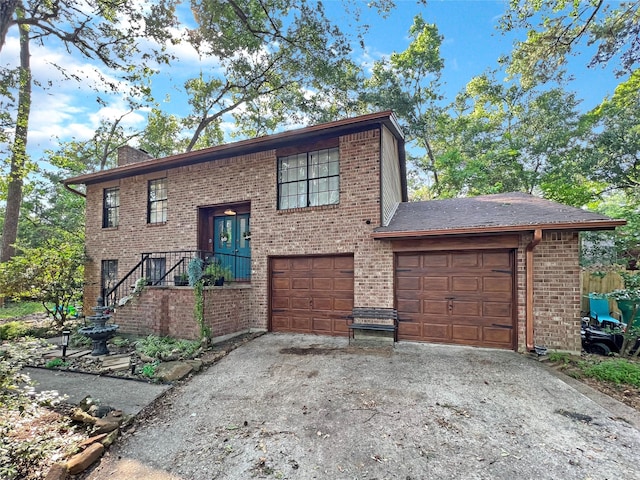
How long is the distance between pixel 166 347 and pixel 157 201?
5757 mm

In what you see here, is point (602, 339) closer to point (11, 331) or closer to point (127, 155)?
point (11, 331)

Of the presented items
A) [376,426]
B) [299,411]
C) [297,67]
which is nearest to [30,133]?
[297,67]

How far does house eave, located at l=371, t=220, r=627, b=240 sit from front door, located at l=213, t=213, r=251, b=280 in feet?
13.3

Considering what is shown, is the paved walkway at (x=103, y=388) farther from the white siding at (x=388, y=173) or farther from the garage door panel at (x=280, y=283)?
the white siding at (x=388, y=173)

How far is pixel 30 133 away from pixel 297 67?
A: 41.3 feet

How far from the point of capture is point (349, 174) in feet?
24.5

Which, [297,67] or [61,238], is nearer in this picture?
[297,67]

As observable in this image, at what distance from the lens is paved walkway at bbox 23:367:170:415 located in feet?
13.7

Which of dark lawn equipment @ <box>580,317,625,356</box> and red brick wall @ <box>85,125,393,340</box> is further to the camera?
red brick wall @ <box>85,125,393,340</box>

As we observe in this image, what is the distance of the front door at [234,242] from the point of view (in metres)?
8.86

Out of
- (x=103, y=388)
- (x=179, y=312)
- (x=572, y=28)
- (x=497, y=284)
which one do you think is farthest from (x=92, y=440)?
(x=572, y=28)

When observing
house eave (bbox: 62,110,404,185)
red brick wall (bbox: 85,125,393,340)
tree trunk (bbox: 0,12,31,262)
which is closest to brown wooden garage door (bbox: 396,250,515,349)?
red brick wall (bbox: 85,125,393,340)

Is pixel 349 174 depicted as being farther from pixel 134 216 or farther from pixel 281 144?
pixel 134 216

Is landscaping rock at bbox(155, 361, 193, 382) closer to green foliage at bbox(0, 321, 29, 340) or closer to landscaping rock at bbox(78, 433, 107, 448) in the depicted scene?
landscaping rock at bbox(78, 433, 107, 448)
